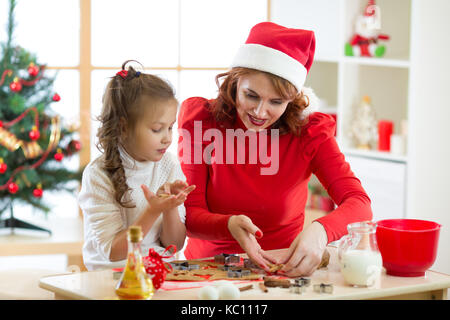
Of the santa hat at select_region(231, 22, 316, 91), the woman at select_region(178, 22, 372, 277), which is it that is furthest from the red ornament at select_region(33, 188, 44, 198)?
the santa hat at select_region(231, 22, 316, 91)

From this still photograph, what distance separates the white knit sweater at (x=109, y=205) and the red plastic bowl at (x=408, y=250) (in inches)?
24.1

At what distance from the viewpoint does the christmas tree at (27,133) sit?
3.31 meters

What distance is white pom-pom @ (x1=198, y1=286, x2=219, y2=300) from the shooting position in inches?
56.9

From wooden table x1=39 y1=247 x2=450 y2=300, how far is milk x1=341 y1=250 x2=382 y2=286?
0.8 inches

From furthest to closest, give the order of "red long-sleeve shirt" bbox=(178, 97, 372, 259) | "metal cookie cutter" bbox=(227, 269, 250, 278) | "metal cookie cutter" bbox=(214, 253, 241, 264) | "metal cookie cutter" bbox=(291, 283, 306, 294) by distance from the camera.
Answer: "red long-sleeve shirt" bbox=(178, 97, 372, 259), "metal cookie cutter" bbox=(214, 253, 241, 264), "metal cookie cutter" bbox=(227, 269, 250, 278), "metal cookie cutter" bbox=(291, 283, 306, 294)

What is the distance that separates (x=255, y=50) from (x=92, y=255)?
76cm

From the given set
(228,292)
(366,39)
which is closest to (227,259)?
(228,292)

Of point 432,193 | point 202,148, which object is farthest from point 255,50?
point 432,193

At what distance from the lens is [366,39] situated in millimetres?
3629

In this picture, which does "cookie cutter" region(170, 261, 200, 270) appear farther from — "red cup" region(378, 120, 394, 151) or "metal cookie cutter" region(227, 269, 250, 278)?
"red cup" region(378, 120, 394, 151)

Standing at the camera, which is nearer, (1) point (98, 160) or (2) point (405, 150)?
(1) point (98, 160)

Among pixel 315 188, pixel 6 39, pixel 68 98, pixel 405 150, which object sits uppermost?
pixel 6 39
